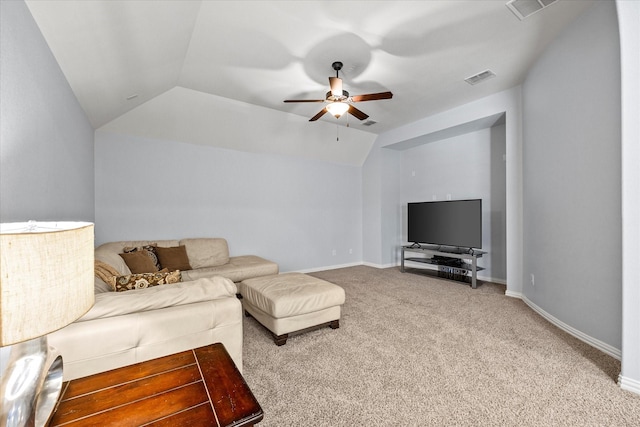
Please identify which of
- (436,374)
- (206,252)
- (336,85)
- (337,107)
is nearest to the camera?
(436,374)

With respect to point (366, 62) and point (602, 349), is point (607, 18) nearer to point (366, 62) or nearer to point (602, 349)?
point (366, 62)

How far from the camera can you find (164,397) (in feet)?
3.25

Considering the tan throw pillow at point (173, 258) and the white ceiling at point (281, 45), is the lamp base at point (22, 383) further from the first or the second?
the tan throw pillow at point (173, 258)

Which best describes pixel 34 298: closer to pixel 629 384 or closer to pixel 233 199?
pixel 629 384

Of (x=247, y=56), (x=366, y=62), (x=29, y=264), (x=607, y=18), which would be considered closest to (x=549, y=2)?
(x=607, y=18)

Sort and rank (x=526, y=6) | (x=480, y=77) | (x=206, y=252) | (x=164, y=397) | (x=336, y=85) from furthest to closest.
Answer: (x=206, y=252), (x=480, y=77), (x=336, y=85), (x=526, y=6), (x=164, y=397)

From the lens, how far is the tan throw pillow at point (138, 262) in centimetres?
321

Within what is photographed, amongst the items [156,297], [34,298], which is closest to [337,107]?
[156,297]

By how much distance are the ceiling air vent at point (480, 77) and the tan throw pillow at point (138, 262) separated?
4740 millimetres

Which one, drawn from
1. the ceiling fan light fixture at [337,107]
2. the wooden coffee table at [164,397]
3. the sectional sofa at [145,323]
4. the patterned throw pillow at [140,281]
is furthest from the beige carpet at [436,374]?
the ceiling fan light fixture at [337,107]

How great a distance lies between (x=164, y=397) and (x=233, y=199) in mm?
4229

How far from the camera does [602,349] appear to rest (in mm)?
2350

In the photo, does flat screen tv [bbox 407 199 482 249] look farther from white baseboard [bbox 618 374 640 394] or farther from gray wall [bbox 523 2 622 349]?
white baseboard [bbox 618 374 640 394]

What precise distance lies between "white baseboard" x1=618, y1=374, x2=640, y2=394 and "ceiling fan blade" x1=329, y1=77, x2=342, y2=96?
329cm
